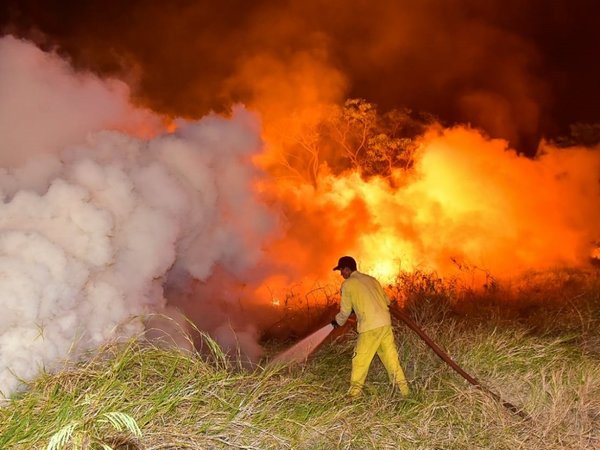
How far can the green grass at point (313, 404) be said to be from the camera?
4.92 m

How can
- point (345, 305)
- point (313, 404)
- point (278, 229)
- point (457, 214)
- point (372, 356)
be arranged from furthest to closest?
point (457, 214), point (278, 229), point (345, 305), point (372, 356), point (313, 404)

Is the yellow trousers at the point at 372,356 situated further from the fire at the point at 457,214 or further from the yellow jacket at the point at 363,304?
the fire at the point at 457,214

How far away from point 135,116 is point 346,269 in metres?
4.58

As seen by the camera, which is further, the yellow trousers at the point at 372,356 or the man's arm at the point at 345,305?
the man's arm at the point at 345,305

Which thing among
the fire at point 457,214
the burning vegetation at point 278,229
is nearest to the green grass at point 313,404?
the burning vegetation at point 278,229

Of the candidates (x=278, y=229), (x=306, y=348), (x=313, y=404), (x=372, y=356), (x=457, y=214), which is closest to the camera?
(x=313, y=404)

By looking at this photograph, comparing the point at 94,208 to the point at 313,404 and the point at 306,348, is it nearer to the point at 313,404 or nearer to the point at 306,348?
the point at 306,348

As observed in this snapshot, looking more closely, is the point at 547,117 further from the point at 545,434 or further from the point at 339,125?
the point at 545,434

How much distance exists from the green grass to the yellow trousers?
155 mm

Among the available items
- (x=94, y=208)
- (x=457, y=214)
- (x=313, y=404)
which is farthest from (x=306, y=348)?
(x=457, y=214)

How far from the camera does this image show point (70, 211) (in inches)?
274

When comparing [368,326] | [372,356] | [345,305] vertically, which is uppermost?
[345,305]

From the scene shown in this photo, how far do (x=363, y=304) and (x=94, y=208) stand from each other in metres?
3.02

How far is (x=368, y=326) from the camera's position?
23.5ft
